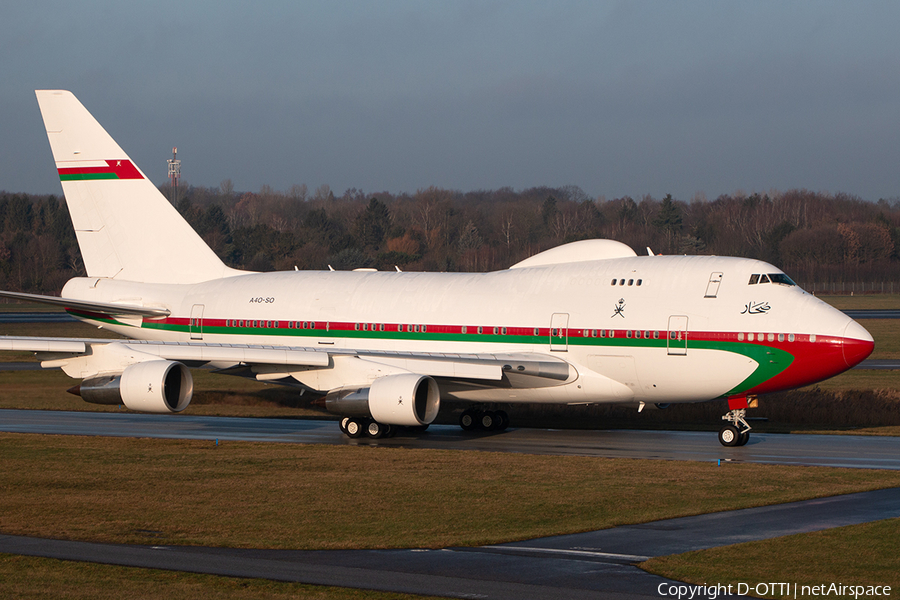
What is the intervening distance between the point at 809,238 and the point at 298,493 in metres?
114

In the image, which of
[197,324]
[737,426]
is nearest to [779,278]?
[737,426]

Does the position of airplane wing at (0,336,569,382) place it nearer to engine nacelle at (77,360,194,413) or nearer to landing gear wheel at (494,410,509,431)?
engine nacelle at (77,360,194,413)

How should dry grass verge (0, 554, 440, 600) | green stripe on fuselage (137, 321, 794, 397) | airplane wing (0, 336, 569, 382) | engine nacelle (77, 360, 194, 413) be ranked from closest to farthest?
1. dry grass verge (0, 554, 440, 600)
2. green stripe on fuselage (137, 321, 794, 397)
3. engine nacelle (77, 360, 194, 413)
4. airplane wing (0, 336, 569, 382)

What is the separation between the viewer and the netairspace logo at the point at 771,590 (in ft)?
40.4

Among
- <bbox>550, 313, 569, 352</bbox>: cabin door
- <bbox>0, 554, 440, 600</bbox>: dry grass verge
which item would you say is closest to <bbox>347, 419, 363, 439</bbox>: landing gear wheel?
<bbox>550, 313, 569, 352</bbox>: cabin door

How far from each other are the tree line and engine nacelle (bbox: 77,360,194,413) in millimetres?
74916

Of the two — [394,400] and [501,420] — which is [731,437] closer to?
[501,420]

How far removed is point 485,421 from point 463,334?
3.34 m

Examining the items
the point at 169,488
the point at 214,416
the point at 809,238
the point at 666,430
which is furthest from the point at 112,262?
the point at 809,238

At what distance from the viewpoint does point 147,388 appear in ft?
89.5

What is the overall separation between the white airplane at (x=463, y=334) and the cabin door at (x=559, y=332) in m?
0.04

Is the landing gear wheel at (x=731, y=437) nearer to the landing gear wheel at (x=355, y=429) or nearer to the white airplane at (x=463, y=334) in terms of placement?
the white airplane at (x=463, y=334)

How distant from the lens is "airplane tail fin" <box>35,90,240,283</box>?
34656mm

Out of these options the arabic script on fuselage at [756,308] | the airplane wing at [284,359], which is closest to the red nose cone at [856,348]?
the arabic script on fuselage at [756,308]
